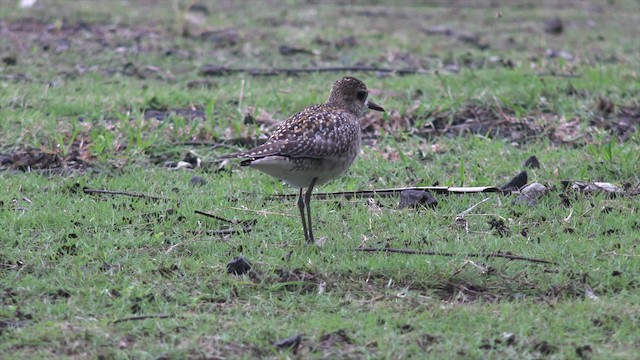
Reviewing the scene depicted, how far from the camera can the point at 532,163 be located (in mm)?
8984

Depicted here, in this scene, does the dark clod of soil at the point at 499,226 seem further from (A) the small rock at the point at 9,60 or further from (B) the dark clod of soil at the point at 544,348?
(A) the small rock at the point at 9,60

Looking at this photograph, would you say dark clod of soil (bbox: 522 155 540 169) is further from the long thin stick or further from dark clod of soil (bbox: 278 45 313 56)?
dark clod of soil (bbox: 278 45 313 56)

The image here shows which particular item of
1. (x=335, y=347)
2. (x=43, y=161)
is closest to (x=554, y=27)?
(x=43, y=161)

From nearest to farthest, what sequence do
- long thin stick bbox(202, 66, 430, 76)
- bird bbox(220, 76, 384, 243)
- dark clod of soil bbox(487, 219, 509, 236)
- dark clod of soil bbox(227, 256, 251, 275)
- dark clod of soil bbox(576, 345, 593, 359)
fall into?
1. dark clod of soil bbox(576, 345, 593, 359)
2. dark clod of soil bbox(227, 256, 251, 275)
3. bird bbox(220, 76, 384, 243)
4. dark clod of soil bbox(487, 219, 509, 236)
5. long thin stick bbox(202, 66, 430, 76)

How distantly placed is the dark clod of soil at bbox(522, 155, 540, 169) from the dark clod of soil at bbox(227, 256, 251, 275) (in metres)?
3.53

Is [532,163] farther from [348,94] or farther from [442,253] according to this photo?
[442,253]

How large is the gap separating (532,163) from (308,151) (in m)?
2.84

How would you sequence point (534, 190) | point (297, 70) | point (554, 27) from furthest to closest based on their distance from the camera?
point (554, 27)
point (297, 70)
point (534, 190)

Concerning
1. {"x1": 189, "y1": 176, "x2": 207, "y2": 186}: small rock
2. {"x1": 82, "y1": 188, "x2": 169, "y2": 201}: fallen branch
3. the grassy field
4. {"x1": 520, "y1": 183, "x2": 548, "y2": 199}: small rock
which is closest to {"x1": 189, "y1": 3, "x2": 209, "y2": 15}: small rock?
the grassy field

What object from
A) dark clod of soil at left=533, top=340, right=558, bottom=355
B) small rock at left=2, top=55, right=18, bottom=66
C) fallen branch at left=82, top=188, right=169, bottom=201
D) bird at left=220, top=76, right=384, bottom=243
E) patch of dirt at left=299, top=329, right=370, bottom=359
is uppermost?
bird at left=220, top=76, right=384, bottom=243

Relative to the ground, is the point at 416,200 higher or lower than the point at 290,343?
lower

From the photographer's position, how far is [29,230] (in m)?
7.14

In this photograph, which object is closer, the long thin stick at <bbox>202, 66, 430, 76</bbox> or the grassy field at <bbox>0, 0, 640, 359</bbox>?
the grassy field at <bbox>0, 0, 640, 359</bbox>

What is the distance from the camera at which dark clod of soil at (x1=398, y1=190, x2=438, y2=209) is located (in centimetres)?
796
